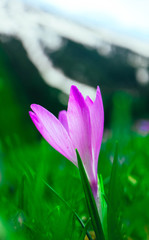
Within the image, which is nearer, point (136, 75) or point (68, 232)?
point (68, 232)

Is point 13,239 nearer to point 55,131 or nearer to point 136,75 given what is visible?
point 55,131

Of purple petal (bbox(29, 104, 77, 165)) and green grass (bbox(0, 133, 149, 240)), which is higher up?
purple petal (bbox(29, 104, 77, 165))

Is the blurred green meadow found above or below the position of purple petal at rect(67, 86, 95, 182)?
below

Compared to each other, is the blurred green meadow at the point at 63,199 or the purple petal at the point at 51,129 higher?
the purple petal at the point at 51,129

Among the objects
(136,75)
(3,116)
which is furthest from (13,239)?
(136,75)

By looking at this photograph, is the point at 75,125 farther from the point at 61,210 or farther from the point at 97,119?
the point at 61,210

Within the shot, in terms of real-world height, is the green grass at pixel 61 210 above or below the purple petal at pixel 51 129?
below

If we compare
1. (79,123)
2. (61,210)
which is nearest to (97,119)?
(79,123)
